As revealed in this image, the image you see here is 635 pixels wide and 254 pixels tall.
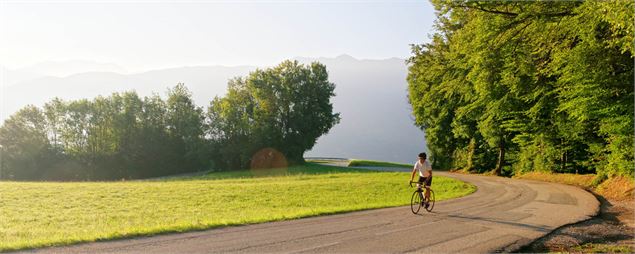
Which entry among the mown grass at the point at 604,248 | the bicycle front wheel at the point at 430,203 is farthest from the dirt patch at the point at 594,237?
the bicycle front wheel at the point at 430,203

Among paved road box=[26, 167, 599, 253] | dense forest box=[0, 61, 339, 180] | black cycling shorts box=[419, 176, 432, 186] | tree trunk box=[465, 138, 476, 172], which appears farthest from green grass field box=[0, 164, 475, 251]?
dense forest box=[0, 61, 339, 180]

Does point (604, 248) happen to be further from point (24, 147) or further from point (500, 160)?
point (24, 147)

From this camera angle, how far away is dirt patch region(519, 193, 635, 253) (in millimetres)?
10828

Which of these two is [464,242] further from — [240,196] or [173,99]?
Result: [173,99]

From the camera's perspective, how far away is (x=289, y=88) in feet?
225

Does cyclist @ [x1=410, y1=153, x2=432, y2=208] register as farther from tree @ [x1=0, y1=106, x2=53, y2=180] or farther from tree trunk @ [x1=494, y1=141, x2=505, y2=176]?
tree @ [x1=0, y1=106, x2=53, y2=180]

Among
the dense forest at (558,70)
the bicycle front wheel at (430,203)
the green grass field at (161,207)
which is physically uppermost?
the dense forest at (558,70)

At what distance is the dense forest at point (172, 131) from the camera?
6819 centimetres

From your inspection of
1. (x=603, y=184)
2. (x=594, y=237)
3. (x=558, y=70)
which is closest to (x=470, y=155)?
(x=603, y=184)

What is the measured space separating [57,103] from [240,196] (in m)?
64.6

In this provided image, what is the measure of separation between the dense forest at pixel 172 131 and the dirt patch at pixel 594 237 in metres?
54.3

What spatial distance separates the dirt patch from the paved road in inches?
15.3

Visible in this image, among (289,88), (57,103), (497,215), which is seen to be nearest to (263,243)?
(497,215)

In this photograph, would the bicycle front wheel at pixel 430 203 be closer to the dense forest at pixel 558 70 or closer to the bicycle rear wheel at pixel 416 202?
the bicycle rear wheel at pixel 416 202
